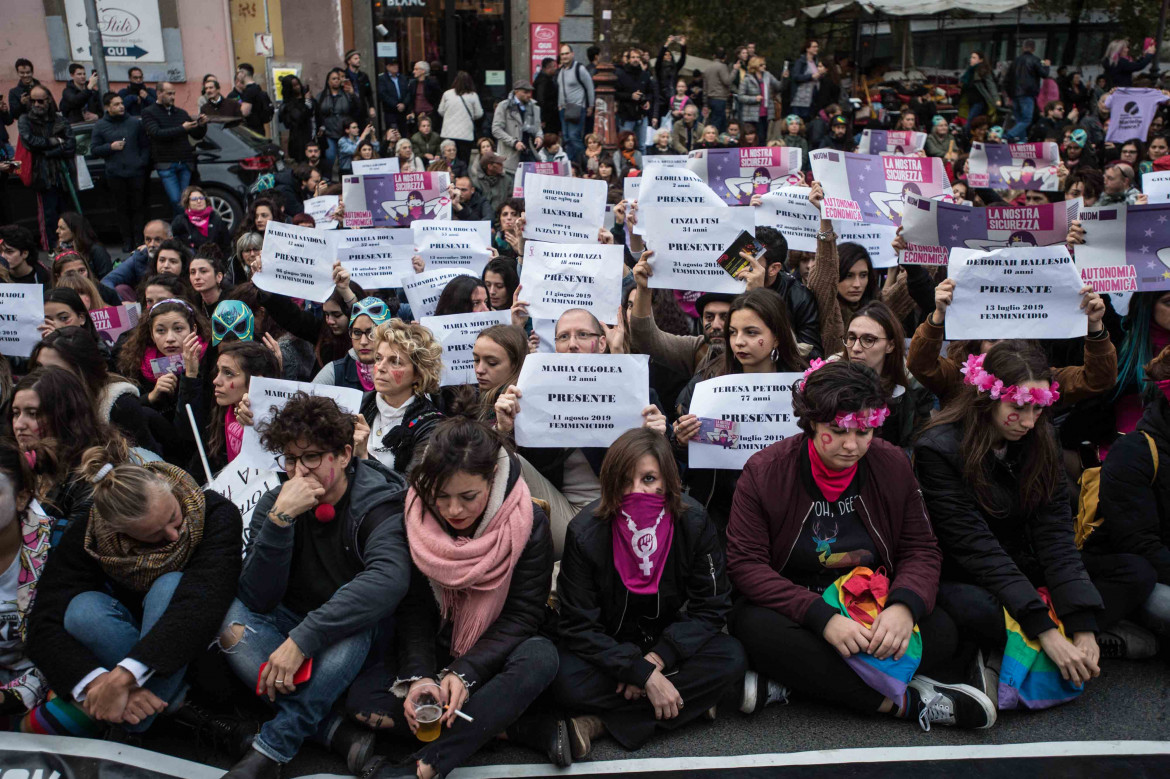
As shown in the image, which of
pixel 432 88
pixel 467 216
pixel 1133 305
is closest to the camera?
pixel 1133 305

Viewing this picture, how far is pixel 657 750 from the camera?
370cm

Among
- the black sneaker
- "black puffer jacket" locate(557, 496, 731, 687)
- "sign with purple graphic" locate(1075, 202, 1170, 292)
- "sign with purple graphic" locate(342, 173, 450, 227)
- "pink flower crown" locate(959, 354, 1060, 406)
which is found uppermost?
"sign with purple graphic" locate(1075, 202, 1170, 292)

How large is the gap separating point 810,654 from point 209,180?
36.8ft

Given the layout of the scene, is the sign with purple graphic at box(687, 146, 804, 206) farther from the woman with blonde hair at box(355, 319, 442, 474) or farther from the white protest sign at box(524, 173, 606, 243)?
the woman with blonde hair at box(355, 319, 442, 474)

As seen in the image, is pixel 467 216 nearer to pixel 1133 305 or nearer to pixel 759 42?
pixel 1133 305

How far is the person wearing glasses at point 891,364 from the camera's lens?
4.63m

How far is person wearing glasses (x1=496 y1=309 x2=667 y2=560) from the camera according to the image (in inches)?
170

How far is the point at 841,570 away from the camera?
393cm

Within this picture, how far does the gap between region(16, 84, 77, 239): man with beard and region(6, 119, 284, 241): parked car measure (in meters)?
0.45

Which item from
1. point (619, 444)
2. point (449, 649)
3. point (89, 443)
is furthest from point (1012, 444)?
point (89, 443)

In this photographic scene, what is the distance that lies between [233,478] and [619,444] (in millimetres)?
1732

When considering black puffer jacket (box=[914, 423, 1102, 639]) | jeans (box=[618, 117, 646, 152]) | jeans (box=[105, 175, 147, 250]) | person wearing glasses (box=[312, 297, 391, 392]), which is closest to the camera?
black puffer jacket (box=[914, 423, 1102, 639])

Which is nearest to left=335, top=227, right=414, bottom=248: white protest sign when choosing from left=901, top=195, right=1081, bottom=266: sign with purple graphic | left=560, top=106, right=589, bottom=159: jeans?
left=901, top=195, right=1081, bottom=266: sign with purple graphic

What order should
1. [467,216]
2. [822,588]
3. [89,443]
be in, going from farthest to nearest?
1. [467,216]
2. [89,443]
3. [822,588]
